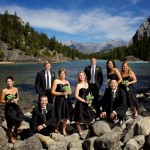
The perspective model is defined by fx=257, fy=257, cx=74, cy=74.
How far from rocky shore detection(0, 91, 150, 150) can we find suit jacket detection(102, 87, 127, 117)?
562 millimetres

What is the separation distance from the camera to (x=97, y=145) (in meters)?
9.37

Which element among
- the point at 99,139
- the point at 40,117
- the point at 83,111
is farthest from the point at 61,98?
the point at 99,139

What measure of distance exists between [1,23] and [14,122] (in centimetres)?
17846

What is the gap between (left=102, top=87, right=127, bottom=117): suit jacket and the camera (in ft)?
34.8

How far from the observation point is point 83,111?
11062 millimetres

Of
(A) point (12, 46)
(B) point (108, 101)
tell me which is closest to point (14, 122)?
(B) point (108, 101)

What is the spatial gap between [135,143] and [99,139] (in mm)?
1264

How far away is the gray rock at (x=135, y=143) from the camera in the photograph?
28.8 feet

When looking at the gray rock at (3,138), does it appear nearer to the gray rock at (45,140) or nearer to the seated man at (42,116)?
the seated man at (42,116)

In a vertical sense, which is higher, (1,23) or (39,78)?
(1,23)

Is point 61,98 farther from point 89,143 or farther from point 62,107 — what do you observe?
point 89,143

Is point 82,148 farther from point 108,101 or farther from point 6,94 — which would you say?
point 6,94

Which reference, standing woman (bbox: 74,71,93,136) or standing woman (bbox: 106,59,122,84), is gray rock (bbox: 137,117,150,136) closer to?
standing woman (bbox: 74,71,93,136)

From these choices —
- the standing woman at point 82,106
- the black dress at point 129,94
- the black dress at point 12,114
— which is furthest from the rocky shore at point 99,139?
the black dress at point 129,94
